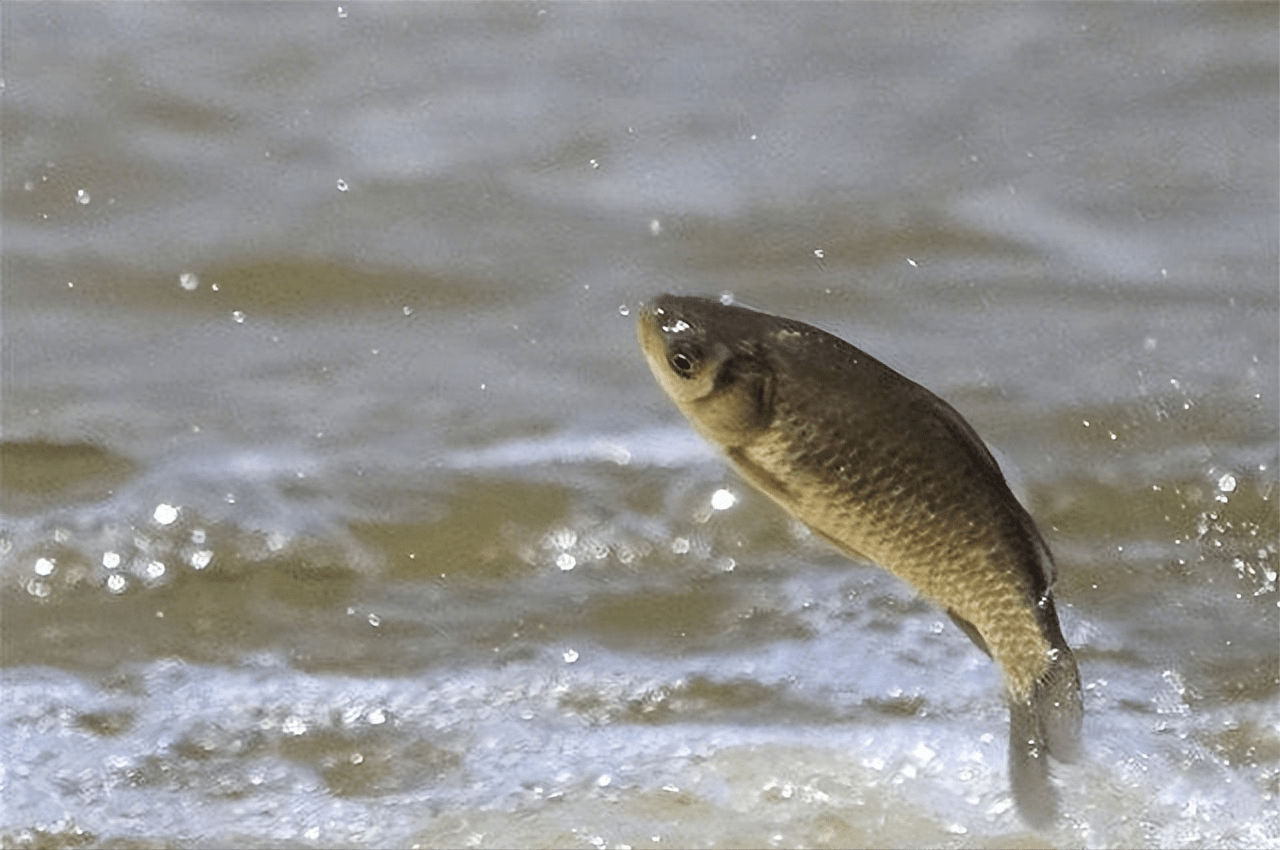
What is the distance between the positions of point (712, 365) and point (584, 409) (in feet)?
5.17

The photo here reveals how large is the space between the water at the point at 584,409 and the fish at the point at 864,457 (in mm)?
588

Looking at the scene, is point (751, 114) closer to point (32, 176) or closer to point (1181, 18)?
point (1181, 18)

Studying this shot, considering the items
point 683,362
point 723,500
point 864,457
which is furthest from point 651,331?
point 723,500

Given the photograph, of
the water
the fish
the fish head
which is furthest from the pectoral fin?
the water

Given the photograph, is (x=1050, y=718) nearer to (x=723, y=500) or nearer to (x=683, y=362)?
(x=683, y=362)

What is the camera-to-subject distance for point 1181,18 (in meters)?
4.00

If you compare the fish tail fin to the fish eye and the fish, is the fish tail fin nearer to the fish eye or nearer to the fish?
the fish

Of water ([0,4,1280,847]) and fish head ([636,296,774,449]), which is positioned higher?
fish head ([636,296,774,449])

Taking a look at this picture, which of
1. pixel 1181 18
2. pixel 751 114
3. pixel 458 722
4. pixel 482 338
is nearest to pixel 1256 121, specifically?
Answer: pixel 1181 18

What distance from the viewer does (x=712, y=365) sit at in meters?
1.84

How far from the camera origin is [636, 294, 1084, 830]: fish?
71.0 inches

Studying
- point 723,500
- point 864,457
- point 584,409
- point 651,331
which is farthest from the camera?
point 584,409

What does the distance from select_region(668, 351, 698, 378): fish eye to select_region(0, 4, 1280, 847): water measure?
71 cm

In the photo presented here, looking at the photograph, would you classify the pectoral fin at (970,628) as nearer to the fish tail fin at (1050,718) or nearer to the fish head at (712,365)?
the fish tail fin at (1050,718)
